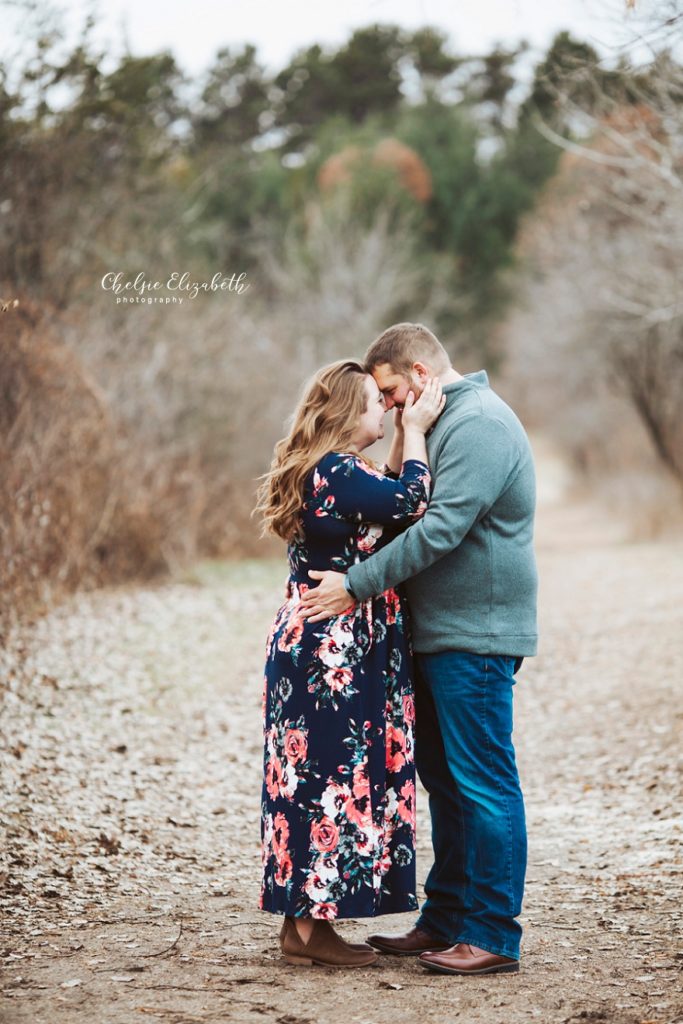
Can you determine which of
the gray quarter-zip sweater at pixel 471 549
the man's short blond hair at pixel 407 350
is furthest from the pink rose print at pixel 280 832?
the man's short blond hair at pixel 407 350

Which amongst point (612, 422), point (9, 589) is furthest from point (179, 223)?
point (612, 422)

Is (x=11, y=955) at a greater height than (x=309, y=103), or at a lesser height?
lesser

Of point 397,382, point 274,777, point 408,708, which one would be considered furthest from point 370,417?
point 274,777

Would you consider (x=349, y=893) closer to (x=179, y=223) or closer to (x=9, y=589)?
(x=9, y=589)

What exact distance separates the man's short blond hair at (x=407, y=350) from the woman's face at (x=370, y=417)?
3.8 inches

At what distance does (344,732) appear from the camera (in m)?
4.14

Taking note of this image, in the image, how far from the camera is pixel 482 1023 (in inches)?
146

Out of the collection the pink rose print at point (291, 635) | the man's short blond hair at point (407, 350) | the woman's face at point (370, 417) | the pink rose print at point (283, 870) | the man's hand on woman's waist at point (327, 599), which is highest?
the man's short blond hair at point (407, 350)

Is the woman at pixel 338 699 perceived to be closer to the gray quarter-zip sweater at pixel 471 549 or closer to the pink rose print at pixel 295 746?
the pink rose print at pixel 295 746

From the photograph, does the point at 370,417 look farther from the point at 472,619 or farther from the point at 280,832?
the point at 280,832

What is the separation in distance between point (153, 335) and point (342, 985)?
1267 cm

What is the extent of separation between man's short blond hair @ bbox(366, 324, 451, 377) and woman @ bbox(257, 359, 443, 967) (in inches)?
3.6

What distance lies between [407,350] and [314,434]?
18.1 inches

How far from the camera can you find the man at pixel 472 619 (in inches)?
162
